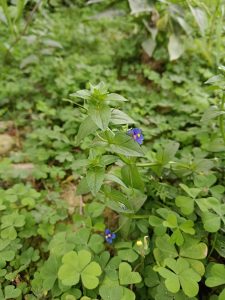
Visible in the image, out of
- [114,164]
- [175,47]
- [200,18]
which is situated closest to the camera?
[114,164]

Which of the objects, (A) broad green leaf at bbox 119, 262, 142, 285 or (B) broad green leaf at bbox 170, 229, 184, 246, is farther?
(B) broad green leaf at bbox 170, 229, 184, 246

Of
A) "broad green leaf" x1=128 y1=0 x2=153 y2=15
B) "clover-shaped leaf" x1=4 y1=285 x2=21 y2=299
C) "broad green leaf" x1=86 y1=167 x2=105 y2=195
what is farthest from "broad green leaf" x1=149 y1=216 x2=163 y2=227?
"broad green leaf" x1=128 y1=0 x2=153 y2=15

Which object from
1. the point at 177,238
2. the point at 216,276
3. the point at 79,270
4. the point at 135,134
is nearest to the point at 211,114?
the point at 135,134

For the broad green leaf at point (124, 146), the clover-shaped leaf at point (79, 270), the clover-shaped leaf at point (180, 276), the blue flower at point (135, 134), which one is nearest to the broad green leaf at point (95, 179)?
the broad green leaf at point (124, 146)

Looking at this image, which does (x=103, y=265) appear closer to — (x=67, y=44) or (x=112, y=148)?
(x=112, y=148)

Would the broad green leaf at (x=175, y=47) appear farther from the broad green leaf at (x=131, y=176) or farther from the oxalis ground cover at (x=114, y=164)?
the broad green leaf at (x=131, y=176)

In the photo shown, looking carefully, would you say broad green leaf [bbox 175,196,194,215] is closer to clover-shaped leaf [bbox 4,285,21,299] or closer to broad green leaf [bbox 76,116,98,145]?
broad green leaf [bbox 76,116,98,145]

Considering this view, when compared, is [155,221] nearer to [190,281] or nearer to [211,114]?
[190,281]
